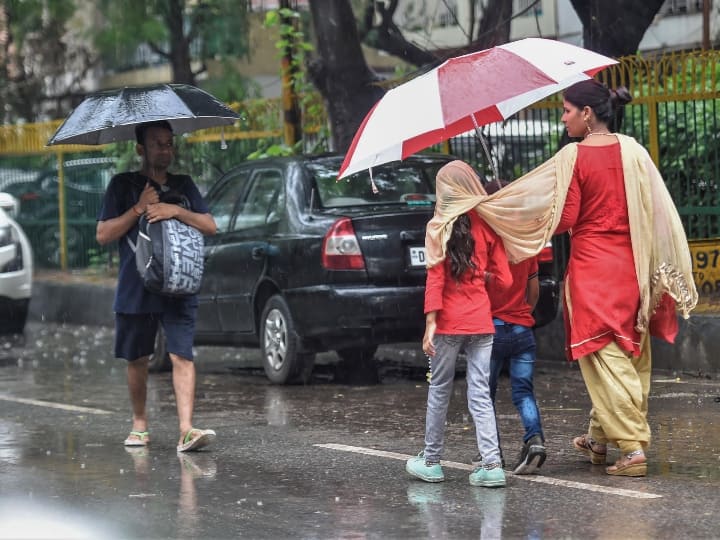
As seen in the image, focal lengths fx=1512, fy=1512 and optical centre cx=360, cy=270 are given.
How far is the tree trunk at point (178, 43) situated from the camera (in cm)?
2189

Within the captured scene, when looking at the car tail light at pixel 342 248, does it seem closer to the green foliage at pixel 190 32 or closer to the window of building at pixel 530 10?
the window of building at pixel 530 10

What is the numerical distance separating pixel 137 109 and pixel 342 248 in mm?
2949

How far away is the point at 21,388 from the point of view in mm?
11617

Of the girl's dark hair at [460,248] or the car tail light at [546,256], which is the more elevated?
the girl's dark hair at [460,248]

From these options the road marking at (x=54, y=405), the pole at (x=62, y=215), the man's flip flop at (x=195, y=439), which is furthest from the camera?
the pole at (x=62, y=215)

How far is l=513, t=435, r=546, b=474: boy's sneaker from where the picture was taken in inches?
277

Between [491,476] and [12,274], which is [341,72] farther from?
[491,476]

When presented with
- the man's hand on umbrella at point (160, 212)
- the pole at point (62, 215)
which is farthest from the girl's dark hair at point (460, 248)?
the pole at point (62, 215)

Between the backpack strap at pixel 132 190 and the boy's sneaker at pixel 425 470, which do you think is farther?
the backpack strap at pixel 132 190

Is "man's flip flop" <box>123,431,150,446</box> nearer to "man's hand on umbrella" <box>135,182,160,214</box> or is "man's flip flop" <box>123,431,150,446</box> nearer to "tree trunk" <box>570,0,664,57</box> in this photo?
"man's hand on umbrella" <box>135,182,160,214</box>

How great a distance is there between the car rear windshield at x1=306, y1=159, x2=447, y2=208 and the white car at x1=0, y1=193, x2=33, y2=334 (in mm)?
4331

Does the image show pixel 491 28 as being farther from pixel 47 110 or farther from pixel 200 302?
pixel 47 110

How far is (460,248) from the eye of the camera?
6.69 meters

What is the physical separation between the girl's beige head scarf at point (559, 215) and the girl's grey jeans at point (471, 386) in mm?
393
